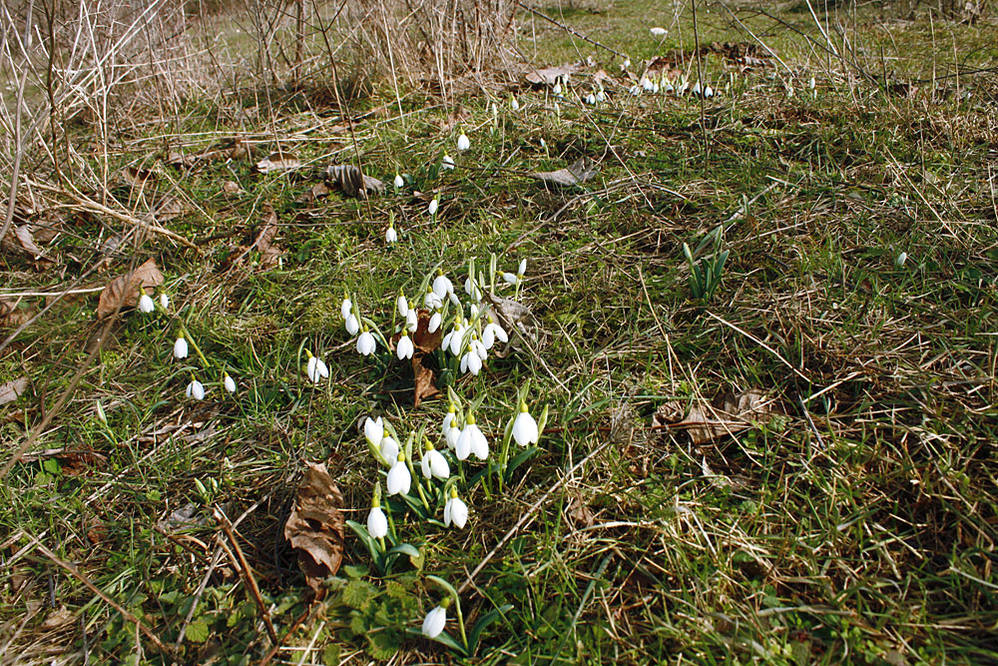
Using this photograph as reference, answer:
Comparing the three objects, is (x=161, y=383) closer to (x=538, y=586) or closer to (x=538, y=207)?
(x=538, y=586)

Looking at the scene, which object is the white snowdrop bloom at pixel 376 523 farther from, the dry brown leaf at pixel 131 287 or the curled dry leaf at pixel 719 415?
the dry brown leaf at pixel 131 287

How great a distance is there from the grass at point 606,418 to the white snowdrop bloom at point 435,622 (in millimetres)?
140

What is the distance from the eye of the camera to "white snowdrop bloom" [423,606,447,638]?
1.24 m

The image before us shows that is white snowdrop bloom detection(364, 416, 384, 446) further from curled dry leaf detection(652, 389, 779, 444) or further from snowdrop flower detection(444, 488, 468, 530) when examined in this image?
curled dry leaf detection(652, 389, 779, 444)

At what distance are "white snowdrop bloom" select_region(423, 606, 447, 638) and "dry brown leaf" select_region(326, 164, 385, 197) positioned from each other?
94.7 inches

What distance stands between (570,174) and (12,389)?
8.25ft

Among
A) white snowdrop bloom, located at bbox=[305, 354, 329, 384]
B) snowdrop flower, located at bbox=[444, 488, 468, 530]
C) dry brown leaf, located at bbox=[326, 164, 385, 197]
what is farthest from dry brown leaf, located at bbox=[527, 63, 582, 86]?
snowdrop flower, located at bbox=[444, 488, 468, 530]

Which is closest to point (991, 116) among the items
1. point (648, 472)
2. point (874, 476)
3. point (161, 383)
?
point (874, 476)

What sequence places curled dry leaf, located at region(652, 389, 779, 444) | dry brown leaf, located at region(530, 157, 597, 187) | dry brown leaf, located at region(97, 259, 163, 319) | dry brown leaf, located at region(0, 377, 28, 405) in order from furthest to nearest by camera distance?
dry brown leaf, located at region(530, 157, 597, 187) → dry brown leaf, located at region(97, 259, 163, 319) → dry brown leaf, located at region(0, 377, 28, 405) → curled dry leaf, located at region(652, 389, 779, 444)

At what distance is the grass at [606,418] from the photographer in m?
1.37

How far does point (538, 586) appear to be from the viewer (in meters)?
1.42

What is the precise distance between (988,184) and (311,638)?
3.11 meters

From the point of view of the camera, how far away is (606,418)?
5.88ft

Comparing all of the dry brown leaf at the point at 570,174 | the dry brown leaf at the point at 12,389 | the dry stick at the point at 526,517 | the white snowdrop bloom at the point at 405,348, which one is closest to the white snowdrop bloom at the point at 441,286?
the white snowdrop bloom at the point at 405,348
